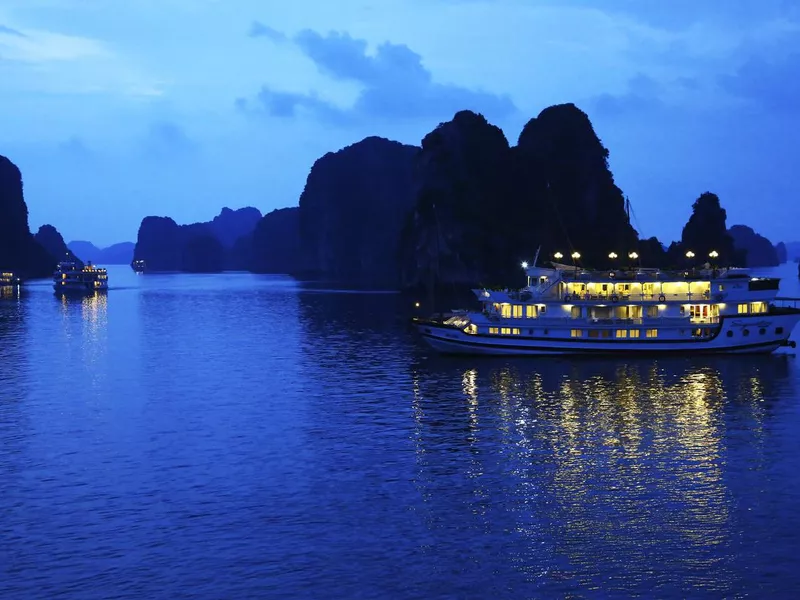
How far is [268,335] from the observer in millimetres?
97938

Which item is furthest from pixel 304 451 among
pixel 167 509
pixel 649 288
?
pixel 649 288

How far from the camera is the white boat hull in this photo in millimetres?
70125

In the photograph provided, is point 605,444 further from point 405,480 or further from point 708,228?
point 708,228

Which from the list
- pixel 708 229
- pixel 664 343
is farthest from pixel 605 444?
pixel 708 229

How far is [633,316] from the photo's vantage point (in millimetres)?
71250

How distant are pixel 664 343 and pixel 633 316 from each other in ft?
10.9

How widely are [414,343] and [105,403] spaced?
123 feet

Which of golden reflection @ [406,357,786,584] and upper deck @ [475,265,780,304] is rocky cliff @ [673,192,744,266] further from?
golden reflection @ [406,357,786,584]

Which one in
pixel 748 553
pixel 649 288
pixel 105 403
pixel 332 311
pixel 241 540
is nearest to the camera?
pixel 748 553

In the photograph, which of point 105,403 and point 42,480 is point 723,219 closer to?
point 105,403

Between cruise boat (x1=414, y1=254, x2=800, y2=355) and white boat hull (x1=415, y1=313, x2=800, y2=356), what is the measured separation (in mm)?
82

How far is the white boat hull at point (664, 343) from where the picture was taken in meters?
70.1

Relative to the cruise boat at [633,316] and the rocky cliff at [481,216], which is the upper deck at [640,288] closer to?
the cruise boat at [633,316]

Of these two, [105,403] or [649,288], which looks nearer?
[105,403]
